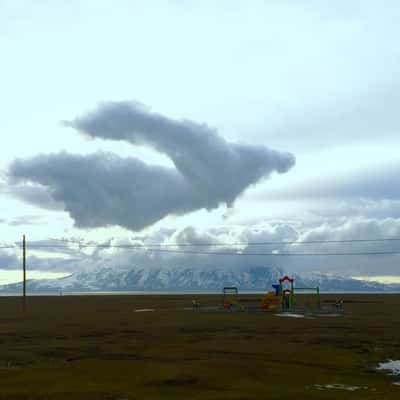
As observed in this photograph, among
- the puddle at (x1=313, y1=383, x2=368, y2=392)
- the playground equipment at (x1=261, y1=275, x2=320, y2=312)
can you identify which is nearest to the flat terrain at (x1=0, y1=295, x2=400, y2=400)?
the puddle at (x1=313, y1=383, x2=368, y2=392)

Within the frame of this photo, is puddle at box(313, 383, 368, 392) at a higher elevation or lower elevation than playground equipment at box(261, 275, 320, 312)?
higher

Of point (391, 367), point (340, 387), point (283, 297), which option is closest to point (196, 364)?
point (340, 387)

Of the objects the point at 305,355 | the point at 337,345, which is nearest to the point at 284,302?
the point at 337,345

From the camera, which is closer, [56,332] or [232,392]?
[232,392]

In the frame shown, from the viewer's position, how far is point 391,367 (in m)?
20.0

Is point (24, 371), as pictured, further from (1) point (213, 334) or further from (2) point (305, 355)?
(1) point (213, 334)

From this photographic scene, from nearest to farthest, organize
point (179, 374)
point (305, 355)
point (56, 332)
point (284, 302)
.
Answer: point (179, 374), point (305, 355), point (56, 332), point (284, 302)

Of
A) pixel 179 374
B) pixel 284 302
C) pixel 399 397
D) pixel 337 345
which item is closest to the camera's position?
pixel 399 397

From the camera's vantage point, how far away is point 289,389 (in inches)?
602

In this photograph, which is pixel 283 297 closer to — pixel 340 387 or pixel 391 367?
pixel 391 367

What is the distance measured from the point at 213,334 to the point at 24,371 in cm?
1553

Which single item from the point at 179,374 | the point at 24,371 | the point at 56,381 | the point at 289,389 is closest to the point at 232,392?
the point at 289,389

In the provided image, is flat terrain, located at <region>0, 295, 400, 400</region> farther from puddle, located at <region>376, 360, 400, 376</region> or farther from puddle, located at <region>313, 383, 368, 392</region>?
puddle, located at <region>376, 360, 400, 376</region>

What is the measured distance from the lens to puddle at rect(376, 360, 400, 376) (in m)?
18.9
